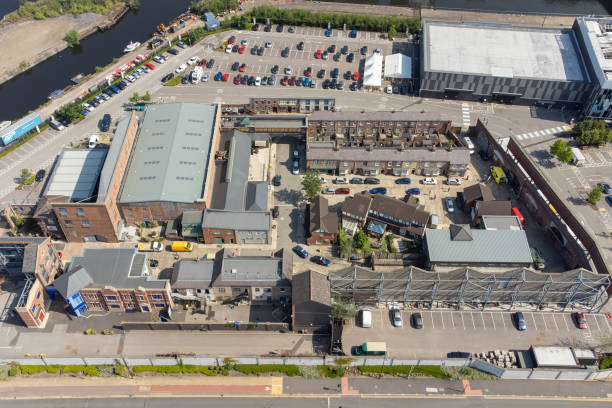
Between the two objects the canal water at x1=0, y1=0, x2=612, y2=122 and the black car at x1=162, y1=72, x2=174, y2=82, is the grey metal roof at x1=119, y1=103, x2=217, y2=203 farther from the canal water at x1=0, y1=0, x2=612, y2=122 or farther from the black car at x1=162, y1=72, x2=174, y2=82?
the canal water at x1=0, y1=0, x2=612, y2=122

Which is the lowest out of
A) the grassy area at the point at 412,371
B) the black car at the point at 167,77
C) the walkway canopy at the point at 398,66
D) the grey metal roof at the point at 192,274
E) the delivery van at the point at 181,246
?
the grassy area at the point at 412,371

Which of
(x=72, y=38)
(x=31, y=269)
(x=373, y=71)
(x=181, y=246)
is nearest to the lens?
(x=31, y=269)

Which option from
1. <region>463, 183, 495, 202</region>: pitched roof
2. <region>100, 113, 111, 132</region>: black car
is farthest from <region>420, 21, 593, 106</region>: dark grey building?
<region>100, 113, 111, 132</region>: black car

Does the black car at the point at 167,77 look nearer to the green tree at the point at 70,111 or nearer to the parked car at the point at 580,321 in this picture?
the green tree at the point at 70,111

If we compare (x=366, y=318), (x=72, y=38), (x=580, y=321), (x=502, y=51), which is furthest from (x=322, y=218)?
(x=72, y=38)

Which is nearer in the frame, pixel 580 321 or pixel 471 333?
pixel 471 333

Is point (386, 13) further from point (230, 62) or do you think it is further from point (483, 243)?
point (483, 243)

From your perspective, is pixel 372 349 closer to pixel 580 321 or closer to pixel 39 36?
pixel 580 321

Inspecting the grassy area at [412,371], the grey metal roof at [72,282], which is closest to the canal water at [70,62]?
the grey metal roof at [72,282]
